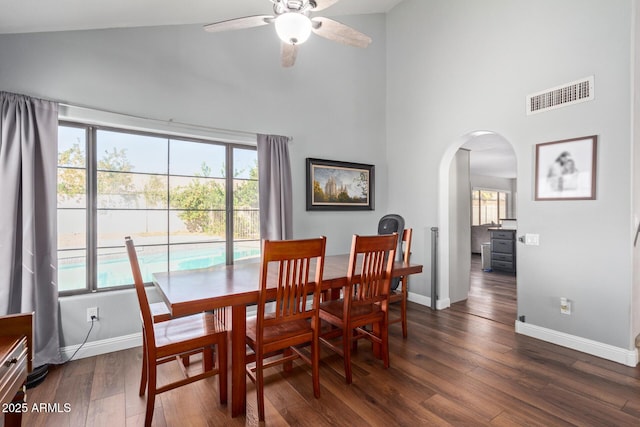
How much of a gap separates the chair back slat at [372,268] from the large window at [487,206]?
803cm

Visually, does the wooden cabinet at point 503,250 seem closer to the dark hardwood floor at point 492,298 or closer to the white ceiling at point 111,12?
the dark hardwood floor at point 492,298

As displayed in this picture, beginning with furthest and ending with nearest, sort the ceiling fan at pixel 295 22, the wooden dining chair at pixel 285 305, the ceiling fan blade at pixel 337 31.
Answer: the ceiling fan blade at pixel 337 31 < the ceiling fan at pixel 295 22 < the wooden dining chair at pixel 285 305

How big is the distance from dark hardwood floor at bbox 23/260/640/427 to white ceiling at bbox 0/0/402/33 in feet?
8.62

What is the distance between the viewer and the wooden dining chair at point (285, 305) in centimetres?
177

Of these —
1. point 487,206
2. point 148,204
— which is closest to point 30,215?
point 148,204

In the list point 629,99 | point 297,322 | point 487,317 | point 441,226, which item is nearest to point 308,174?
point 441,226

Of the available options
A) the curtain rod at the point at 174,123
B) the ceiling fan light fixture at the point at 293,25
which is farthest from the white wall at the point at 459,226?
the ceiling fan light fixture at the point at 293,25

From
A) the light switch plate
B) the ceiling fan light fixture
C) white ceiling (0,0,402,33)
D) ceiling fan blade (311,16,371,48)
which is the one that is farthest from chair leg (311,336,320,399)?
white ceiling (0,0,402,33)

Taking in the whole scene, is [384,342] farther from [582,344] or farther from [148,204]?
[148,204]

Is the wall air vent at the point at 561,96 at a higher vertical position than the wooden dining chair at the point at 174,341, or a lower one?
higher

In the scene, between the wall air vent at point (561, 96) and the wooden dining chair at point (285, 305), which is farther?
the wall air vent at point (561, 96)

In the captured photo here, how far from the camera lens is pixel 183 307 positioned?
1.60 meters

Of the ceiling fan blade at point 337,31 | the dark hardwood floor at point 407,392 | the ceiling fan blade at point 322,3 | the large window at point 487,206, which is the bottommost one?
the dark hardwood floor at point 407,392

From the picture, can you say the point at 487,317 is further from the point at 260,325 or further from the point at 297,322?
the point at 260,325
